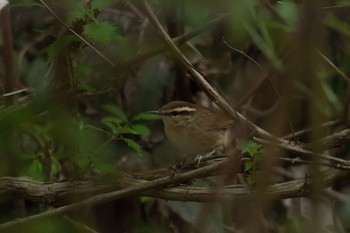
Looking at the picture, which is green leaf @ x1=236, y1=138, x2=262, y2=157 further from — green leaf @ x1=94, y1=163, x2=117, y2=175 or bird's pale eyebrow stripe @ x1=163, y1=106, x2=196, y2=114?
bird's pale eyebrow stripe @ x1=163, y1=106, x2=196, y2=114

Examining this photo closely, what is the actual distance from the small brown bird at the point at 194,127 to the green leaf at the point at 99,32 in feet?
4.70

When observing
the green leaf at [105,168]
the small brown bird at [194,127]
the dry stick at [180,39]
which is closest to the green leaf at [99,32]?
the dry stick at [180,39]

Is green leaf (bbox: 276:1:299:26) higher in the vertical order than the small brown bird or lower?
higher

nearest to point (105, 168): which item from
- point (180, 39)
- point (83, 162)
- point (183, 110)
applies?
point (83, 162)

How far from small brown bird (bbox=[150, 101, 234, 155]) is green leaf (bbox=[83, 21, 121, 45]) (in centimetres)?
143

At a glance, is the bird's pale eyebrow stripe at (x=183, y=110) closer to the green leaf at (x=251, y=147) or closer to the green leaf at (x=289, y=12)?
the green leaf at (x=289, y=12)

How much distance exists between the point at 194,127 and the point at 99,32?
5.73 feet

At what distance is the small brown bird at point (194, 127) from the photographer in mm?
4457

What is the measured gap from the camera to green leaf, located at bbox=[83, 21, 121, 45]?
2975 millimetres

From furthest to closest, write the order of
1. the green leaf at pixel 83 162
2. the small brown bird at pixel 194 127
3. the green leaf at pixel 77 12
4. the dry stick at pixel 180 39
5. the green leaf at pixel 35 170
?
the small brown bird at pixel 194 127, the green leaf at pixel 35 170, the dry stick at pixel 180 39, the green leaf at pixel 83 162, the green leaf at pixel 77 12

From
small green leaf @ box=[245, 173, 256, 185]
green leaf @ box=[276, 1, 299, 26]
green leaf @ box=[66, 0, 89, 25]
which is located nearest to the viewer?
green leaf @ box=[66, 0, 89, 25]

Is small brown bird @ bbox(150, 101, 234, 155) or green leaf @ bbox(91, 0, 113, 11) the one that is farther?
small brown bird @ bbox(150, 101, 234, 155)

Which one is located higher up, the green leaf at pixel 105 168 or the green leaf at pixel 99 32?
the green leaf at pixel 99 32

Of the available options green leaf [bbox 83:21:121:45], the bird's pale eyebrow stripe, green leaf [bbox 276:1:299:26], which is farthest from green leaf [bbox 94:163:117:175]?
the bird's pale eyebrow stripe
